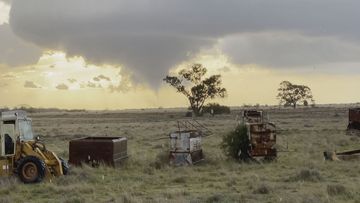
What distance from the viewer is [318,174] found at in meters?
22.0

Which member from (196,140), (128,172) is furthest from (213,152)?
(128,172)

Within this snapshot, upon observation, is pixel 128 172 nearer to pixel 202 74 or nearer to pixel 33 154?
pixel 33 154

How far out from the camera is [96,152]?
26.0 meters

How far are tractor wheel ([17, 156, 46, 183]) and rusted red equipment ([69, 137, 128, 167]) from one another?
4.82 m

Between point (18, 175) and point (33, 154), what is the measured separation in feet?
2.91

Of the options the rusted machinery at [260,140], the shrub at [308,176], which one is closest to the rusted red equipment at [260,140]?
the rusted machinery at [260,140]

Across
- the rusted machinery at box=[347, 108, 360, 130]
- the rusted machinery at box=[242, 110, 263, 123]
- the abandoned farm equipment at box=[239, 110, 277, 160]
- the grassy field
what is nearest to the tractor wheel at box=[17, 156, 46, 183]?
the grassy field

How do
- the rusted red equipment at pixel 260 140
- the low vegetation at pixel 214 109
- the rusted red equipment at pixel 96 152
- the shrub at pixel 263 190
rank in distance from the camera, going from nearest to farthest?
the shrub at pixel 263 190 < the rusted red equipment at pixel 96 152 < the rusted red equipment at pixel 260 140 < the low vegetation at pixel 214 109

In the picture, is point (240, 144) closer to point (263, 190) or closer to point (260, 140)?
point (260, 140)

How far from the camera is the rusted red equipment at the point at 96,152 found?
25.8 metres

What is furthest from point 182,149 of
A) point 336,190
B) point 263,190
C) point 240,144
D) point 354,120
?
point 354,120

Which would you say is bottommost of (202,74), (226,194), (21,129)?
(226,194)

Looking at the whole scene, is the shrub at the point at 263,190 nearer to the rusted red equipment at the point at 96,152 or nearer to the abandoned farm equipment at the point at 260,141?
the rusted red equipment at the point at 96,152

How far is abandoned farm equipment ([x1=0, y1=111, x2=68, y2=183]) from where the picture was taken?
69.7 ft
